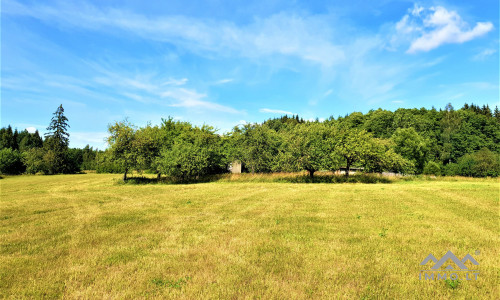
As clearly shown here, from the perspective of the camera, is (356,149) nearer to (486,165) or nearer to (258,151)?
(258,151)

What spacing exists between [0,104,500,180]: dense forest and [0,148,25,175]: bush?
0.71ft

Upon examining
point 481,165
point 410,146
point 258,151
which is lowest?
point 481,165

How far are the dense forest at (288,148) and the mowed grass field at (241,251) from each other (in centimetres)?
2207

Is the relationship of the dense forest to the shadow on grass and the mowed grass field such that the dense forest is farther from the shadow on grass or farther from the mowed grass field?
the mowed grass field

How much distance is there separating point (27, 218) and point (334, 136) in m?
39.9

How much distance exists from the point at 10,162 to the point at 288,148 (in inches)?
3299

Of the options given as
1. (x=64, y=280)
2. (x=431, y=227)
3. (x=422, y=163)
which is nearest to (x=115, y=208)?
(x=64, y=280)

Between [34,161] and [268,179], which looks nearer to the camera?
[268,179]

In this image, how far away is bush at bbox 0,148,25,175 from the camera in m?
69.6

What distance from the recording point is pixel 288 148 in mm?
39312

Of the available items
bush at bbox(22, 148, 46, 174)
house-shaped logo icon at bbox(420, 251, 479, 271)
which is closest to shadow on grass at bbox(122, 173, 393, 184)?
house-shaped logo icon at bbox(420, 251, 479, 271)

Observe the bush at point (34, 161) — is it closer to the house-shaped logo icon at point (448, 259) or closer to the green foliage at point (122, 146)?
the green foliage at point (122, 146)

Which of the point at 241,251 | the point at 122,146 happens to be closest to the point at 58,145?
the point at 122,146

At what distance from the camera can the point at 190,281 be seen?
658cm
